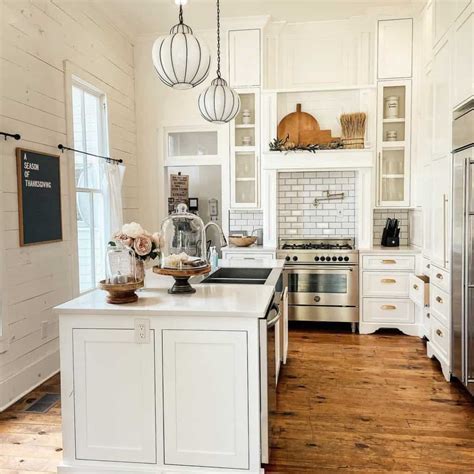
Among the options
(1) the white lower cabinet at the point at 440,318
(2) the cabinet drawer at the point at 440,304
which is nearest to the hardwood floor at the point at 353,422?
(1) the white lower cabinet at the point at 440,318

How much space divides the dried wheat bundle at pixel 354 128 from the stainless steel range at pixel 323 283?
3.81ft

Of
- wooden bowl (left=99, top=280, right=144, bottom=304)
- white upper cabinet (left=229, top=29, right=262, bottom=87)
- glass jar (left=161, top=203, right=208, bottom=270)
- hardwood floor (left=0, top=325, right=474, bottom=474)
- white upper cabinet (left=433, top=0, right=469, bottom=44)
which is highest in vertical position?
white upper cabinet (left=229, top=29, right=262, bottom=87)

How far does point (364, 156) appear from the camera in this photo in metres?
4.84

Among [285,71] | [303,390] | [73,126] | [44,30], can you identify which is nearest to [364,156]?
[285,71]

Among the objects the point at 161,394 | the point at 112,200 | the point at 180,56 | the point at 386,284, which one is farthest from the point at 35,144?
the point at 386,284

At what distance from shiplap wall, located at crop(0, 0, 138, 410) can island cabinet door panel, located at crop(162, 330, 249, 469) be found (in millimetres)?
1592

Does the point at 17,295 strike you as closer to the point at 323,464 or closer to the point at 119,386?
the point at 119,386

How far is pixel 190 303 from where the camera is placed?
2.26m

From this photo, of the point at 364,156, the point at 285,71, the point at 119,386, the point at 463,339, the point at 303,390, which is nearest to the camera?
the point at 119,386

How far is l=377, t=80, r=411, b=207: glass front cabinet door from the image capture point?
4922 millimetres

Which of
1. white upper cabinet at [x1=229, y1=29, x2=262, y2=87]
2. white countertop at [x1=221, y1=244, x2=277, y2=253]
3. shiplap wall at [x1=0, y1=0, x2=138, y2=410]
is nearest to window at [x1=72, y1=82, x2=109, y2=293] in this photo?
shiplap wall at [x1=0, y1=0, x2=138, y2=410]

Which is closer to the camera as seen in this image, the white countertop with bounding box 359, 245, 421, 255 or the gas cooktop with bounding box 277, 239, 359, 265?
the white countertop with bounding box 359, 245, 421, 255

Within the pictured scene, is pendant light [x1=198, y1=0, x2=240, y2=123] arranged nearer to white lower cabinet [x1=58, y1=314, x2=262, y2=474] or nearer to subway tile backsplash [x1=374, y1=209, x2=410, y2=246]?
white lower cabinet [x1=58, y1=314, x2=262, y2=474]

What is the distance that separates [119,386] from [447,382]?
2591 mm
